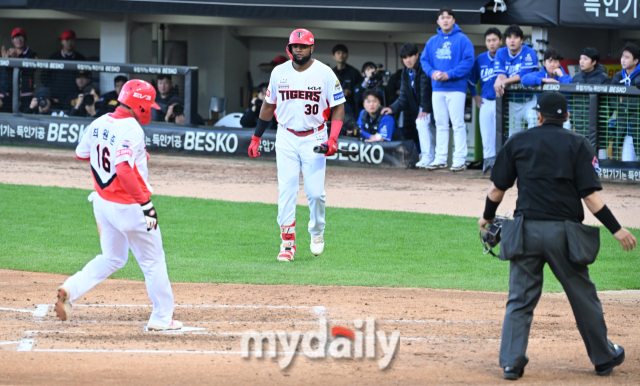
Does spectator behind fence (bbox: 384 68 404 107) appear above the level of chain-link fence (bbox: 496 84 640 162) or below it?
above

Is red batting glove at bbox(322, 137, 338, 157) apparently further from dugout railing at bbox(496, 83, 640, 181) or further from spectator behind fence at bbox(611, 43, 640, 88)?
spectator behind fence at bbox(611, 43, 640, 88)

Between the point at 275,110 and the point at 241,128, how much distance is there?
26.1 ft

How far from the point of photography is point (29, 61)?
55.7ft

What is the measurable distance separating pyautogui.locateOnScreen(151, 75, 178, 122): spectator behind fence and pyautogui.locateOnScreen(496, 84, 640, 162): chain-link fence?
6.53 metres

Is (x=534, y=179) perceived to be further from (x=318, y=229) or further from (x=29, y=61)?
(x=29, y=61)

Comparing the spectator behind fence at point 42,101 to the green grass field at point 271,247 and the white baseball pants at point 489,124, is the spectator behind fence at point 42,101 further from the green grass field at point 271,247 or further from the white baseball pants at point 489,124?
the white baseball pants at point 489,124

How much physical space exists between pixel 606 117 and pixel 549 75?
1.16 m

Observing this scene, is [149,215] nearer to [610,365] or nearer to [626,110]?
[610,365]

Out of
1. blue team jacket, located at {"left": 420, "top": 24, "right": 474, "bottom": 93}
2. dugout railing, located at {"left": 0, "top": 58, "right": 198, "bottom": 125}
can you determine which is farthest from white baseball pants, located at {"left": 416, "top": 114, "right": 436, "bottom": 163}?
dugout railing, located at {"left": 0, "top": 58, "right": 198, "bottom": 125}

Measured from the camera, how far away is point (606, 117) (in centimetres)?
1315

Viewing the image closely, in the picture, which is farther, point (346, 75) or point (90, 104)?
point (90, 104)

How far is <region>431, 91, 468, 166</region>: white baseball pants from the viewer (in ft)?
44.9

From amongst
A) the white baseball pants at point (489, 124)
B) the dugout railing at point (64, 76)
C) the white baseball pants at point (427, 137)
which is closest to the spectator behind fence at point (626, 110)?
the white baseball pants at point (489, 124)

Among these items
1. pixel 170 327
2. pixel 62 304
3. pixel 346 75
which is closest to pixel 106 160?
pixel 62 304
